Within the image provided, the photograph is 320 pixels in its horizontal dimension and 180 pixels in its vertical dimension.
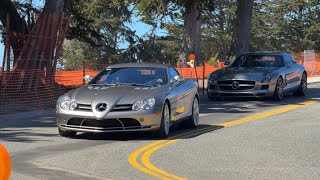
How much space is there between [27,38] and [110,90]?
9.39m

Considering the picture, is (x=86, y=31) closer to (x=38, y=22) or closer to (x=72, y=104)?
(x=38, y=22)

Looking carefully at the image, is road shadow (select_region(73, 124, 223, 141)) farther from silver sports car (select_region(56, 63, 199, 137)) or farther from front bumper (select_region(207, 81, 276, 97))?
front bumper (select_region(207, 81, 276, 97))

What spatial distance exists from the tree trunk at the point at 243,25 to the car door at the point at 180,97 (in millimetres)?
18258

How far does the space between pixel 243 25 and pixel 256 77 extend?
1178cm

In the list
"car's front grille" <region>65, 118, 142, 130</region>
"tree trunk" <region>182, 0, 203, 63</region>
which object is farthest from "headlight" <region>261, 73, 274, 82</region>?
"tree trunk" <region>182, 0, 203, 63</region>

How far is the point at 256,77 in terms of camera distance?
18438 millimetres

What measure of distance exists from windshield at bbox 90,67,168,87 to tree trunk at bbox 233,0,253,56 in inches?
738

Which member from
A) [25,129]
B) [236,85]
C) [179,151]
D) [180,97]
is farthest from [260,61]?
[179,151]

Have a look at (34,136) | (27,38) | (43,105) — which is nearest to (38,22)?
(27,38)

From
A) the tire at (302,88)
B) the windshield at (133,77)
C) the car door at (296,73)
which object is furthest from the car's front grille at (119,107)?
the tire at (302,88)

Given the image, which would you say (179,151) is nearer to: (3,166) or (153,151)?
(153,151)

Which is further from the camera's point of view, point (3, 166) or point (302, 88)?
point (302, 88)

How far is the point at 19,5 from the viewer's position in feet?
83.4

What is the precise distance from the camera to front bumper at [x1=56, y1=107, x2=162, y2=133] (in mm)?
10064
